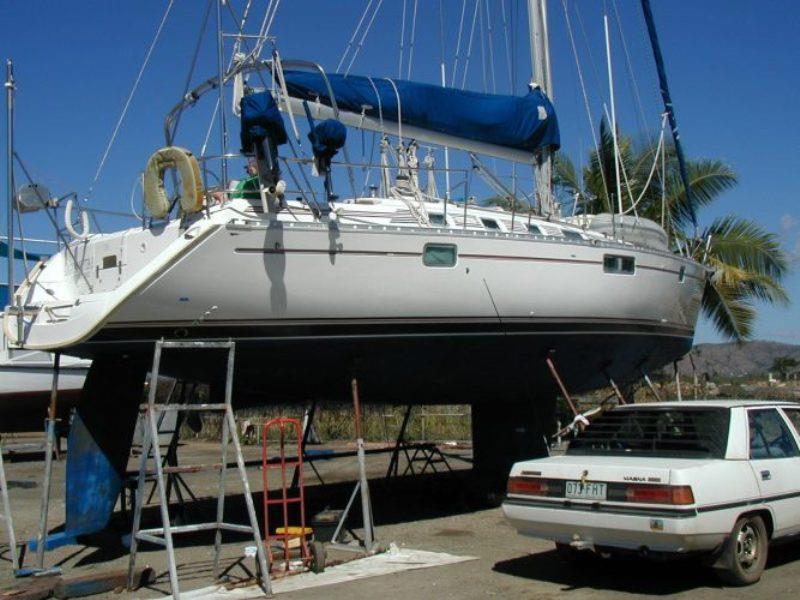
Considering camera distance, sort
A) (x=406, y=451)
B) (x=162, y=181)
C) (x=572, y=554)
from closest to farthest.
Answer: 1. (x=572, y=554)
2. (x=162, y=181)
3. (x=406, y=451)

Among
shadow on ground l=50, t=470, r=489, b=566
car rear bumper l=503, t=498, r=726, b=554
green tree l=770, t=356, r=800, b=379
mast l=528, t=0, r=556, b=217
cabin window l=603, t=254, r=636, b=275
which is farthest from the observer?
green tree l=770, t=356, r=800, b=379

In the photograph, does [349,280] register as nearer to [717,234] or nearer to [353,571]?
[353,571]

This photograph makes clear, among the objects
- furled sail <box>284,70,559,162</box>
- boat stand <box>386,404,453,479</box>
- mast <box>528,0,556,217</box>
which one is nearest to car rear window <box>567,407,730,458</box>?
boat stand <box>386,404,453,479</box>

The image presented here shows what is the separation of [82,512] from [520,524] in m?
4.42

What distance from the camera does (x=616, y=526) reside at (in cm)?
696

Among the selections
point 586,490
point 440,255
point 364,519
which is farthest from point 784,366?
point 586,490

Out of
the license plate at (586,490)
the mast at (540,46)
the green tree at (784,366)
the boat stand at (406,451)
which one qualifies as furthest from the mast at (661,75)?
the green tree at (784,366)

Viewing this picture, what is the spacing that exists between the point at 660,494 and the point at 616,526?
0.42 metres

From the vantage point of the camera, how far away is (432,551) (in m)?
9.28

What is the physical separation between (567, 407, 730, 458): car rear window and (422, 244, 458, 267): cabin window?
2.51 metres

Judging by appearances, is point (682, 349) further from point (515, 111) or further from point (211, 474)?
point (211, 474)

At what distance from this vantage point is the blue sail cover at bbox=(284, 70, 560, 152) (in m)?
11.1

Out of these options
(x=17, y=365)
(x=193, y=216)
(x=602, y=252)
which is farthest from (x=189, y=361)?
(x=17, y=365)

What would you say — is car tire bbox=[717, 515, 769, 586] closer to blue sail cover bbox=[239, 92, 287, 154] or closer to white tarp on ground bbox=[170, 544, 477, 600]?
white tarp on ground bbox=[170, 544, 477, 600]
